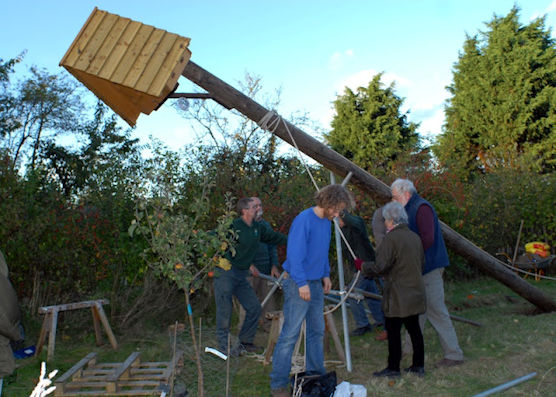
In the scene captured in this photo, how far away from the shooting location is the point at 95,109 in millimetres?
22609

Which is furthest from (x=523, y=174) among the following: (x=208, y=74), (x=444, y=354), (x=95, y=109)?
(x=95, y=109)

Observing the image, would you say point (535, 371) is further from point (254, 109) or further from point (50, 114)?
point (50, 114)

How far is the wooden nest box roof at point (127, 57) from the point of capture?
4203 mm

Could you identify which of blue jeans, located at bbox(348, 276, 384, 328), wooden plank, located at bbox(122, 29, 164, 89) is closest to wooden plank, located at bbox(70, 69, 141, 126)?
wooden plank, located at bbox(122, 29, 164, 89)

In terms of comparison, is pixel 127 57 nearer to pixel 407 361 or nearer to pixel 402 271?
pixel 402 271

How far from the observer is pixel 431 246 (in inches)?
193

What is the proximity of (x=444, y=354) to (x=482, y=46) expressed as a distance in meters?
19.0

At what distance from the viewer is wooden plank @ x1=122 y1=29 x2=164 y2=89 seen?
4.18 metres

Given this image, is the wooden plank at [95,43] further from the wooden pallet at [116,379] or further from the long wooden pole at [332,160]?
the wooden pallet at [116,379]

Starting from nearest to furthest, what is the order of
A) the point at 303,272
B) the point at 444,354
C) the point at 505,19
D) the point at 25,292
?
the point at 303,272 < the point at 444,354 < the point at 25,292 < the point at 505,19

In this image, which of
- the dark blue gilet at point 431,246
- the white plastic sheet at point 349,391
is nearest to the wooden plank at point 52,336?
the white plastic sheet at point 349,391

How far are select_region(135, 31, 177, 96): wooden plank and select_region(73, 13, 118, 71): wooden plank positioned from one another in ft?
1.57

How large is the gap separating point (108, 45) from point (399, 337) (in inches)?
144

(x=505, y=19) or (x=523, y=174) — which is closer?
(x=523, y=174)
